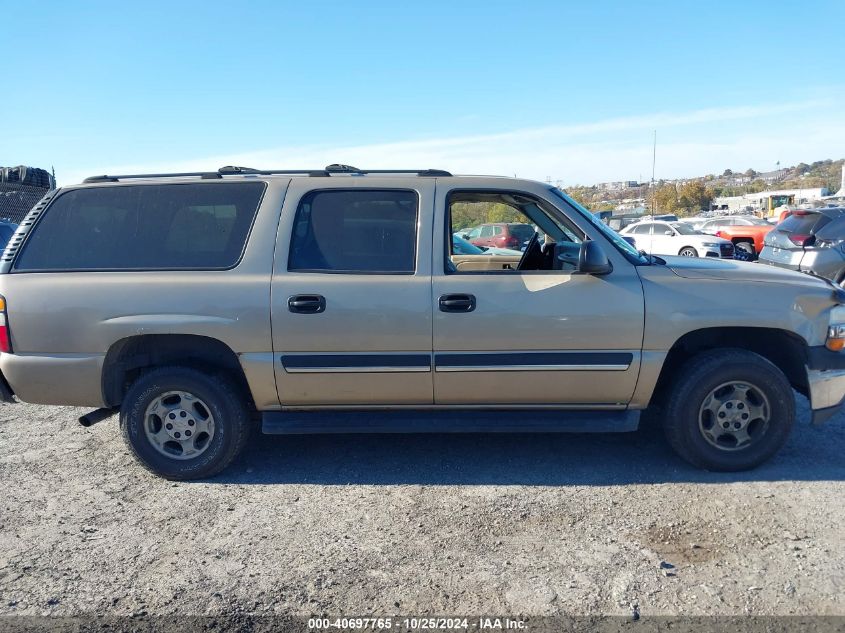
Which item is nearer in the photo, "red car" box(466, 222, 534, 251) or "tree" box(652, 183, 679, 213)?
"red car" box(466, 222, 534, 251)

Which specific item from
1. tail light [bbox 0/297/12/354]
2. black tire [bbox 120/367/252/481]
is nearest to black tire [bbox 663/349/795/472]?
black tire [bbox 120/367/252/481]

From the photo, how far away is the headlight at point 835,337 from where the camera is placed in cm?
411

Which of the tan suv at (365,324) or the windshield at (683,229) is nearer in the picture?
the tan suv at (365,324)

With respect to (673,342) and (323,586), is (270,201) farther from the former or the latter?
(673,342)

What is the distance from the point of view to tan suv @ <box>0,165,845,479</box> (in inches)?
158

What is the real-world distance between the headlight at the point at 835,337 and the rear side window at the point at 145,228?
3666 millimetres

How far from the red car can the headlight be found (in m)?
2.07

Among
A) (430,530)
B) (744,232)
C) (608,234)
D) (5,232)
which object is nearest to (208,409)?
(430,530)

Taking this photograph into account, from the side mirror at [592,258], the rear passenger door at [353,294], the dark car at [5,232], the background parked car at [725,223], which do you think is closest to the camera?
the side mirror at [592,258]

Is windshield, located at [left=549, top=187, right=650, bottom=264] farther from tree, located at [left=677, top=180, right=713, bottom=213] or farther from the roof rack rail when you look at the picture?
tree, located at [left=677, top=180, right=713, bottom=213]

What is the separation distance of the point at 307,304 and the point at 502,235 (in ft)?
9.94

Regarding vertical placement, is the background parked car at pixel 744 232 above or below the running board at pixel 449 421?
above

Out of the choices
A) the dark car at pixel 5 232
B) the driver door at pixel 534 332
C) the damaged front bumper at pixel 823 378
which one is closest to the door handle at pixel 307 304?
the driver door at pixel 534 332

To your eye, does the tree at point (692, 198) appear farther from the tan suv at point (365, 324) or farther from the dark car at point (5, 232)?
the tan suv at point (365, 324)
